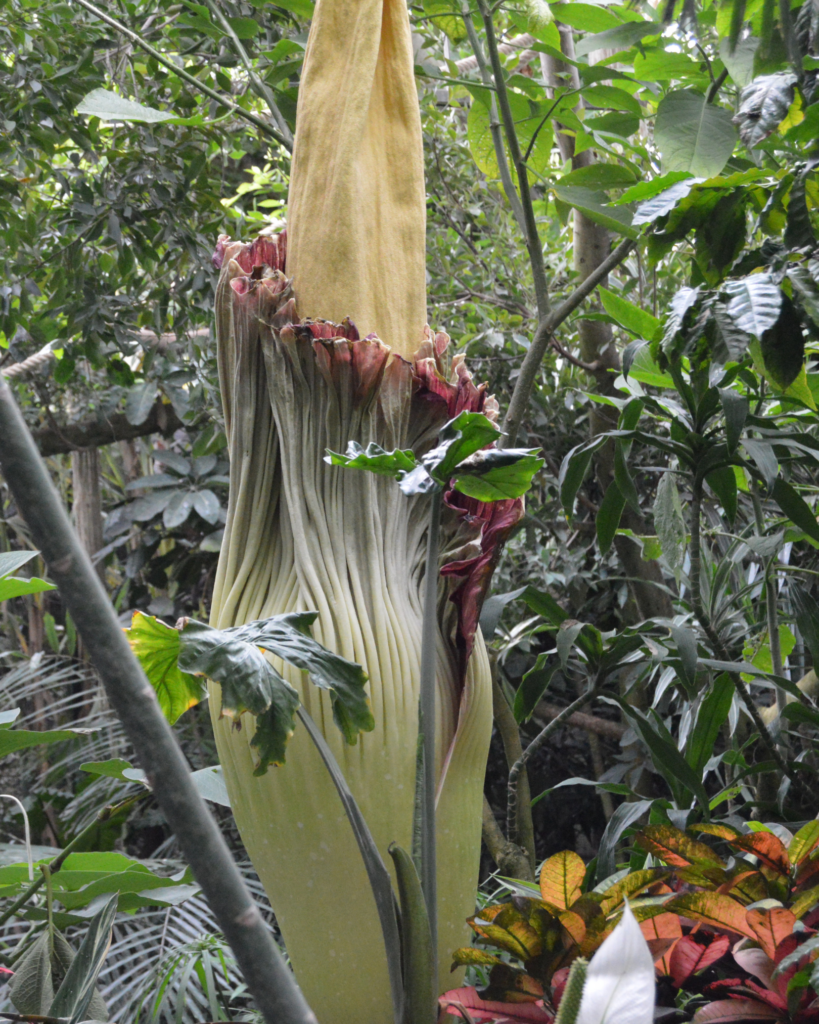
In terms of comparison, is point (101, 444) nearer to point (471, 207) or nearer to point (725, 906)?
point (471, 207)

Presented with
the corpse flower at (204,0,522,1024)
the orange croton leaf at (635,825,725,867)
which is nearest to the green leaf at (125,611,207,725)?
the corpse flower at (204,0,522,1024)

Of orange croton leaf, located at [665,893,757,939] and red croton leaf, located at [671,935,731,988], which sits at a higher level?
orange croton leaf, located at [665,893,757,939]

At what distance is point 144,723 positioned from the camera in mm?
210

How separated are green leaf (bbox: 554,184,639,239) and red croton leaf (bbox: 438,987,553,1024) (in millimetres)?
663

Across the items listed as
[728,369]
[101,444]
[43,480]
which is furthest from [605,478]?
[101,444]

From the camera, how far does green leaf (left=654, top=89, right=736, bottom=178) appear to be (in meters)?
0.77

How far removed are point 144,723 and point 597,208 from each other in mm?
790

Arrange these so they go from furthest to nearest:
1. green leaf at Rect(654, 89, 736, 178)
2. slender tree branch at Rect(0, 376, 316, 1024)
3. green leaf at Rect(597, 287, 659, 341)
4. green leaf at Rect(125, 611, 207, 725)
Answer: green leaf at Rect(597, 287, 659, 341)
green leaf at Rect(654, 89, 736, 178)
green leaf at Rect(125, 611, 207, 725)
slender tree branch at Rect(0, 376, 316, 1024)

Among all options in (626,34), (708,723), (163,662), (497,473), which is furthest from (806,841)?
→ (626,34)

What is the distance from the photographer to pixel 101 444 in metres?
2.56

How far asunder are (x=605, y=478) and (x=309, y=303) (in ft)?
3.19

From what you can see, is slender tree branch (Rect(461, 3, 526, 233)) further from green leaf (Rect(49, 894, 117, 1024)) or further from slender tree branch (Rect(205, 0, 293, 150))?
green leaf (Rect(49, 894, 117, 1024))

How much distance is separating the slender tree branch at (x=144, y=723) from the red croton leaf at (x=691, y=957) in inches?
15.4

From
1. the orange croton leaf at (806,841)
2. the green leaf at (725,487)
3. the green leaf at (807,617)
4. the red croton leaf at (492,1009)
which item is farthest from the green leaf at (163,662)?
the green leaf at (807,617)
